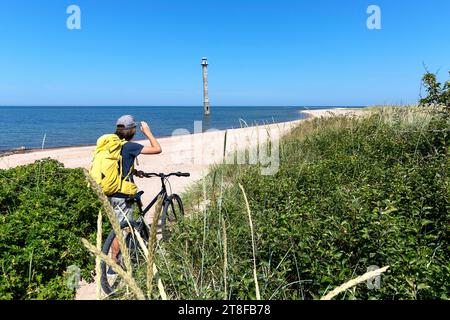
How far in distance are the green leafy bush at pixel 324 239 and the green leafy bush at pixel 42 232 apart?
1362mm

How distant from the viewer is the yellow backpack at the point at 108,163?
3.84 meters

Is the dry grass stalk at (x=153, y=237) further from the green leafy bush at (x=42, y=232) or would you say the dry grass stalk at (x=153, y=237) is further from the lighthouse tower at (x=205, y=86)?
the lighthouse tower at (x=205, y=86)

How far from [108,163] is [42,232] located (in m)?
1.44

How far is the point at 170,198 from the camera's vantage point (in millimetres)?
4930

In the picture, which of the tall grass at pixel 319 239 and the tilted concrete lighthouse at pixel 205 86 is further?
the tilted concrete lighthouse at pixel 205 86

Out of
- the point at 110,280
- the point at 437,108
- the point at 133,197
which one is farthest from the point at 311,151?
the point at 110,280

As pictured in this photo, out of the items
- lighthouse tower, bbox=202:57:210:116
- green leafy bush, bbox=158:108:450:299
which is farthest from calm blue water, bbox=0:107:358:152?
green leafy bush, bbox=158:108:450:299

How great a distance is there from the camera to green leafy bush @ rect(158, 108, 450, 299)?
2.50 m

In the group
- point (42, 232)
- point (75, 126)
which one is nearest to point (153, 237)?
point (42, 232)

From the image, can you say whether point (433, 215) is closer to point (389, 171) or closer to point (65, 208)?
point (389, 171)

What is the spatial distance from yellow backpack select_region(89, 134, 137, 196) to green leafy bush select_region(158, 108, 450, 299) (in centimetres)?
109

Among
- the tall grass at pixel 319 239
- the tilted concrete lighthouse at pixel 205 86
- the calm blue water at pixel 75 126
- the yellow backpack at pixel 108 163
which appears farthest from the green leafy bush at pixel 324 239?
the tilted concrete lighthouse at pixel 205 86

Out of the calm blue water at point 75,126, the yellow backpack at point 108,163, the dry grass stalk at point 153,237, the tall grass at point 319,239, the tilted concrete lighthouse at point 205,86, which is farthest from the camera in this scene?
the calm blue water at point 75,126

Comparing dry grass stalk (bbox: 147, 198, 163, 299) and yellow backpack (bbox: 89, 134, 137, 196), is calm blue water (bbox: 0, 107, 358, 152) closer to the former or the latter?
yellow backpack (bbox: 89, 134, 137, 196)
